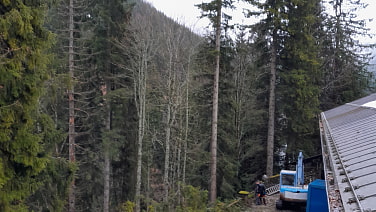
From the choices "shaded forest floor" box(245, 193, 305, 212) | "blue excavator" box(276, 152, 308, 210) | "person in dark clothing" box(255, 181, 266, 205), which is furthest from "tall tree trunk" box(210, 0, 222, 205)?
"blue excavator" box(276, 152, 308, 210)

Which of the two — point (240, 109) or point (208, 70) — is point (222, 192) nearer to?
point (240, 109)

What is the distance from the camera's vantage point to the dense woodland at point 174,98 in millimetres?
13641

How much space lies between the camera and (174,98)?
15.4 metres

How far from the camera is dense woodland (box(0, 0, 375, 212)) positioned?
13641mm

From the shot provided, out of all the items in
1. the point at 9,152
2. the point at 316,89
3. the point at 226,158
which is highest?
the point at 316,89

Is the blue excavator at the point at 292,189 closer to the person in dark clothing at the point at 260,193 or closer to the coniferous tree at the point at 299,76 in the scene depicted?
the person in dark clothing at the point at 260,193

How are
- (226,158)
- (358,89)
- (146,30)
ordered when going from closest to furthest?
(146,30), (226,158), (358,89)

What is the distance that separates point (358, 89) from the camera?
2325 cm

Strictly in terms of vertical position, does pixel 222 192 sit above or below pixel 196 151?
below

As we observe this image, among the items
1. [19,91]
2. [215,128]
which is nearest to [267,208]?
[215,128]

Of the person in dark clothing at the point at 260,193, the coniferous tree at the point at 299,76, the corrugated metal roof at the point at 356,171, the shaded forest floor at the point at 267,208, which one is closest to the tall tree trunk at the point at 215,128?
the shaded forest floor at the point at 267,208

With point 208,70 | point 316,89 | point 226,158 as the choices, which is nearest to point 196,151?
point 226,158

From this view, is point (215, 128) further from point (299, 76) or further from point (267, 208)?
point (299, 76)

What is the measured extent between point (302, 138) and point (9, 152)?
17112mm
